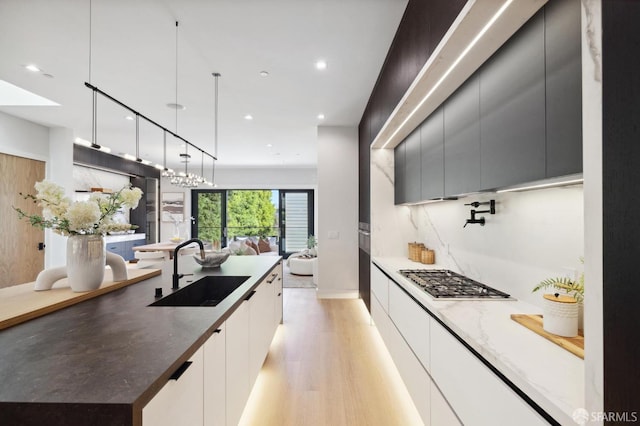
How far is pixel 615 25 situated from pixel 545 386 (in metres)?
0.89

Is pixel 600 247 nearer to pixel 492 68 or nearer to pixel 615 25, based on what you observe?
pixel 615 25

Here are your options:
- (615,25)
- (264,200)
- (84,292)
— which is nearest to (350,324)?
(84,292)

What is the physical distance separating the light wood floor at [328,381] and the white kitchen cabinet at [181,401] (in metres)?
1.11

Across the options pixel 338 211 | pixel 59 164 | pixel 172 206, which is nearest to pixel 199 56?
pixel 338 211

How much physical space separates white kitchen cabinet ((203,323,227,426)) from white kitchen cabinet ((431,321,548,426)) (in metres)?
1.04

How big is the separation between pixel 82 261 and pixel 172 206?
26.7 feet

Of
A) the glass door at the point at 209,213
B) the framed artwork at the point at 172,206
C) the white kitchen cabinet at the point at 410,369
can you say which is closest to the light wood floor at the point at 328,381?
the white kitchen cabinet at the point at 410,369

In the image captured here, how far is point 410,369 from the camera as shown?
190 centimetres

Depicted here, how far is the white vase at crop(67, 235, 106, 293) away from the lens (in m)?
1.54

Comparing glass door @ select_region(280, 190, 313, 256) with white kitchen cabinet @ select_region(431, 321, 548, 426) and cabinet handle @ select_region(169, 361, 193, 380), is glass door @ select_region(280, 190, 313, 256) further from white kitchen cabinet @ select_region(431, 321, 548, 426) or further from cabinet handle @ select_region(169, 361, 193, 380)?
cabinet handle @ select_region(169, 361, 193, 380)

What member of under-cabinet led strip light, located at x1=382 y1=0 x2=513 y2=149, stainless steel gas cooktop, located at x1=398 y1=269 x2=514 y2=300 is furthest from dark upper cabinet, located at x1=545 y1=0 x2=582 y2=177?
stainless steel gas cooktop, located at x1=398 y1=269 x2=514 y2=300

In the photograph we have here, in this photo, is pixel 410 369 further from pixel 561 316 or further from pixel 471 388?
pixel 561 316

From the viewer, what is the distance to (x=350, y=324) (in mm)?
3713

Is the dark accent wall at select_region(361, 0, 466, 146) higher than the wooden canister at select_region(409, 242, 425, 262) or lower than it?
higher
